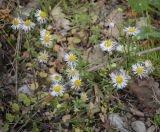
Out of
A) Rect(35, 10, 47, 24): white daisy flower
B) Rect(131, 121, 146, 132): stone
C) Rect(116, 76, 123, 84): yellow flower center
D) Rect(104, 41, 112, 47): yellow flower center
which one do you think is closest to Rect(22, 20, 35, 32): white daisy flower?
Rect(35, 10, 47, 24): white daisy flower

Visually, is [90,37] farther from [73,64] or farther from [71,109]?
[71,109]

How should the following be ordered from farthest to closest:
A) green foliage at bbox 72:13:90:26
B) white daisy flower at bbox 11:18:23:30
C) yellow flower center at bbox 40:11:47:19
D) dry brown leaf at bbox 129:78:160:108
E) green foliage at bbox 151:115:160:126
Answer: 1. green foliage at bbox 72:13:90:26
2. yellow flower center at bbox 40:11:47:19
3. white daisy flower at bbox 11:18:23:30
4. dry brown leaf at bbox 129:78:160:108
5. green foliage at bbox 151:115:160:126

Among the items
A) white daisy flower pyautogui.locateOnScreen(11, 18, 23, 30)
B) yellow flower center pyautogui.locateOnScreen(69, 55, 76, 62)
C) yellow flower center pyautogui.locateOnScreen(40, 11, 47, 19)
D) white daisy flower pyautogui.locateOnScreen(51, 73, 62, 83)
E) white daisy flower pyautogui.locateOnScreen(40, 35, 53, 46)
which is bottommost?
white daisy flower pyautogui.locateOnScreen(51, 73, 62, 83)

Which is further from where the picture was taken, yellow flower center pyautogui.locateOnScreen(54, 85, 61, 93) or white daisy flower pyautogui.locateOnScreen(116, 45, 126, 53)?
white daisy flower pyautogui.locateOnScreen(116, 45, 126, 53)

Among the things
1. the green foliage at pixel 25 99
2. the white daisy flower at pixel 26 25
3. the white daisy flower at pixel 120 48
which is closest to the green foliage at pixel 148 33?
the white daisy flower at pixel 120 48

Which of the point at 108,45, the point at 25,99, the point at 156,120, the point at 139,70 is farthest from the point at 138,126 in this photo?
the point at 25,99

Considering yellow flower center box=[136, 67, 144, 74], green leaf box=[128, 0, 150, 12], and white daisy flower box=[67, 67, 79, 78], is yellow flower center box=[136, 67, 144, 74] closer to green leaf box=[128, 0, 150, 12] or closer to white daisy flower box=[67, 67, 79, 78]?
white daisy flower box=[67, 67, 79, 78]

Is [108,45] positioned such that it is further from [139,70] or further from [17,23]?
→ [17,23]

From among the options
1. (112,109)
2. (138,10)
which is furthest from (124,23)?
(112,109)
